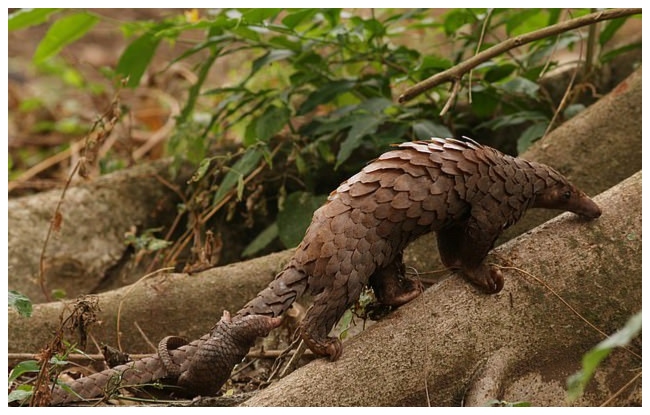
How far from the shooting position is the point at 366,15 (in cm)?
565

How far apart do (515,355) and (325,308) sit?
2.13ft

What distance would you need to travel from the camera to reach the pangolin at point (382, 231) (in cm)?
252

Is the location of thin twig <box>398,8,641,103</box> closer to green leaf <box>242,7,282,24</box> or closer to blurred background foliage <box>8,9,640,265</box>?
blurred background foliage <box>8,9,640,265</box>

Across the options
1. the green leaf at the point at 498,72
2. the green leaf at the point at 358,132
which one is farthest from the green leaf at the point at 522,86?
the green leaf at the point at 358,132

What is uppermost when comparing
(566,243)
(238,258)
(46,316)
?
(566,243)

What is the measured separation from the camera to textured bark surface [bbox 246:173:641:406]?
2566mm

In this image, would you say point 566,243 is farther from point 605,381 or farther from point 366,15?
point 366,15

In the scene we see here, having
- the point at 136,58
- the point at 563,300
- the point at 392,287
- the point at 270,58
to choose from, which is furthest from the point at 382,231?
the point at 136,58

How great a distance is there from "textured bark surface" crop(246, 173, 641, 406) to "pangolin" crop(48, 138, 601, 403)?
0.28ft

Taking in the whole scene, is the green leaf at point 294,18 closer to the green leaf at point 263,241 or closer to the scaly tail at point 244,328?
the green leaf at point 263,241

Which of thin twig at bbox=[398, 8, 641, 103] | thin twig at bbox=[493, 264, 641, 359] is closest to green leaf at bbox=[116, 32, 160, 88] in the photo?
thin twig at bbox=[398, 8, 641, 103]

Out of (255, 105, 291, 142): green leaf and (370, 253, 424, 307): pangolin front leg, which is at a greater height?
(255, 105, 291, 142): green leaf

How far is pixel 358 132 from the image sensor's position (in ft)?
12.3

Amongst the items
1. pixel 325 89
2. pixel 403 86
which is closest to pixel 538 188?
pixel 325 89
